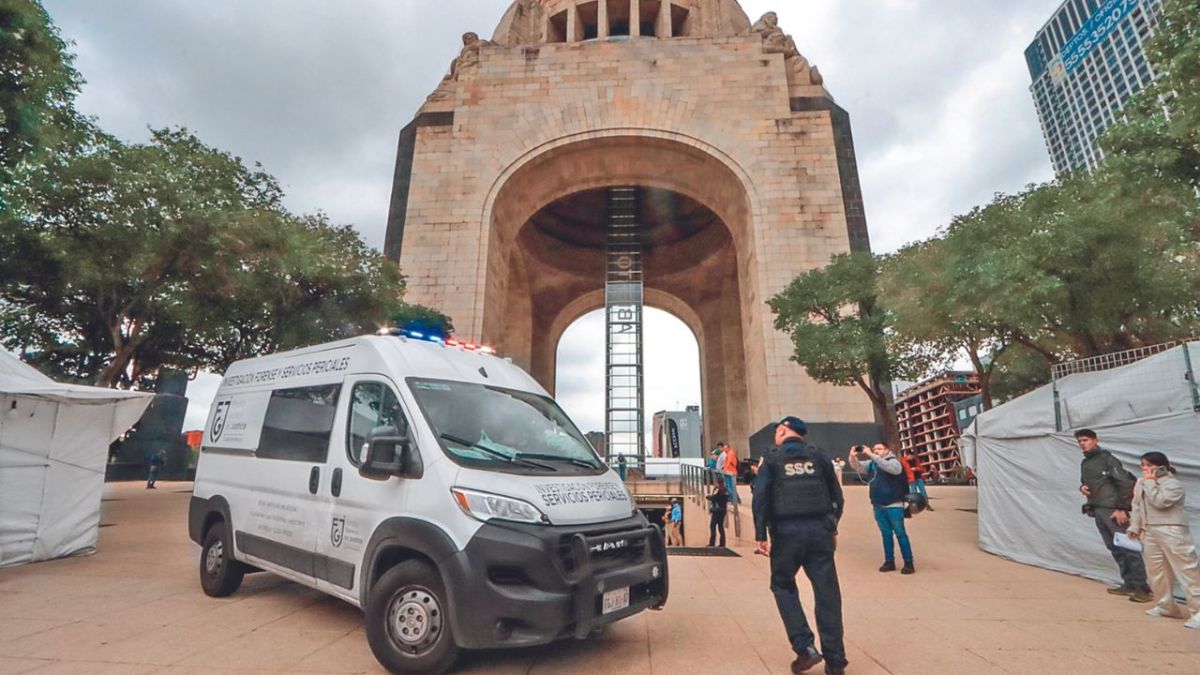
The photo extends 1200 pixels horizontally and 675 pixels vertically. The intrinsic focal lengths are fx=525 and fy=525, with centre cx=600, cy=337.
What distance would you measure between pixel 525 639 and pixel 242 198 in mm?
14049

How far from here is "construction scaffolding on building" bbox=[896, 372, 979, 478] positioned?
8306cm

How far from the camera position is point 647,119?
23078 millimetres

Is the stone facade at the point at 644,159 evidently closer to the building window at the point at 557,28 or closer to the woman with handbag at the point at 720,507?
the building window at the point at 557,28

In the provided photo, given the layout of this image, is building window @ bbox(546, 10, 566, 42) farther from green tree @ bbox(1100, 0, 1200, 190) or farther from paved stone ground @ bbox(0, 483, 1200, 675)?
paved stone ground @ bbox(0, 483, 1200, 675)

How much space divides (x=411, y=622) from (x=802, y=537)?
2.63 metres

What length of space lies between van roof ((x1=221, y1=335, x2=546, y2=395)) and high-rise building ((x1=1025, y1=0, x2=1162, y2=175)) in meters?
95.8

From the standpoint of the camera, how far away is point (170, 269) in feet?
37.3

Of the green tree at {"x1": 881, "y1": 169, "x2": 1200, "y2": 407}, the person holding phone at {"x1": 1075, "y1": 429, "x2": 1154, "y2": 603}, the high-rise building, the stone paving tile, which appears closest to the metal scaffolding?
the green tree at {"x1": 881, "y1": 169, "x2": 1200, "y2": 407}

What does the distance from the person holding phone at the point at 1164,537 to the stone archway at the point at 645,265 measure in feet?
51.7

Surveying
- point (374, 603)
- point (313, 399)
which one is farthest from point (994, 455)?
point (313, 399)

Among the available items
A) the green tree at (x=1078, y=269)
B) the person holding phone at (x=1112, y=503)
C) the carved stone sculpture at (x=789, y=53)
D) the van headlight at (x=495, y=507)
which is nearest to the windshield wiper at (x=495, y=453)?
the van headlight at (x=495, y=507)

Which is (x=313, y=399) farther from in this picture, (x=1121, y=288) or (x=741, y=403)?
(x=741, y=403)

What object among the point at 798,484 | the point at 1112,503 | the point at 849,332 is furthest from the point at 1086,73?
the point at 798,484

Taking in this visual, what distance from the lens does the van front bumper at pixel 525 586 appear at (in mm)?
3062
